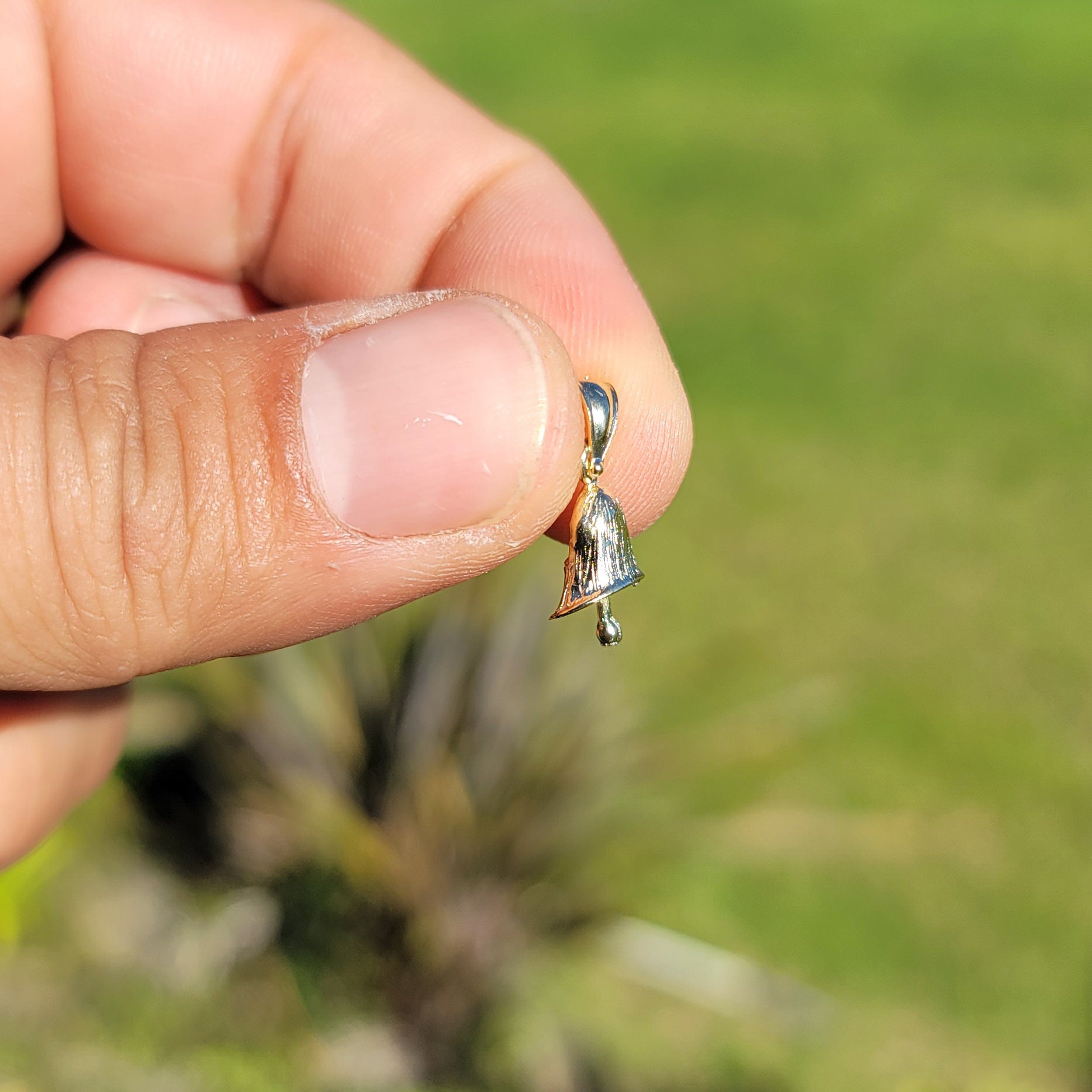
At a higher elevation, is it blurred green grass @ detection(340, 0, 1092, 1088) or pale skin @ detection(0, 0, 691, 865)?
pale skin @ detection(0, 0, 691, 865)

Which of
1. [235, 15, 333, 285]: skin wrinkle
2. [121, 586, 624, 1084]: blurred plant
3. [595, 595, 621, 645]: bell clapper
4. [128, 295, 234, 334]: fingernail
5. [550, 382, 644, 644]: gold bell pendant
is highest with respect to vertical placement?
[235, 15, 333, 285]: skin wrinkle

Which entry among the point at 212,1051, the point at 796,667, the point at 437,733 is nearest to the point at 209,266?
the point at 437,733

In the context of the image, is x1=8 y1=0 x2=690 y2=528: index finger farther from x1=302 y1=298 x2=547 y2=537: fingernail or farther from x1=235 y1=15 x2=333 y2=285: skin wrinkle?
x1=302 y1=298 x2=547 y2=537: fingernail

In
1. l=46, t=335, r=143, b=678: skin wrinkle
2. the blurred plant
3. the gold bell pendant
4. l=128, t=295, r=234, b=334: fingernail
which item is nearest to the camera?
l=46, t=335, r=143, b=678: skin wrinkle

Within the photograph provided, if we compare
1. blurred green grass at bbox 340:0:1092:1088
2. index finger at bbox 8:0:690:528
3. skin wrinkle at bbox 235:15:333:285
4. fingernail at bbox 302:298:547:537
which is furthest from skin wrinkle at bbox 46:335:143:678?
blurred green grass at bbox 340:0:1092:1088

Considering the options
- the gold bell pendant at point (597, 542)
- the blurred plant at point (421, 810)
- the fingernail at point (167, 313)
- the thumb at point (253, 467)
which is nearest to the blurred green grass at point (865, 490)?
the blurred plant at point (421, 810)

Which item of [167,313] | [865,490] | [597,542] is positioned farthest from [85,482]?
[865,490]
